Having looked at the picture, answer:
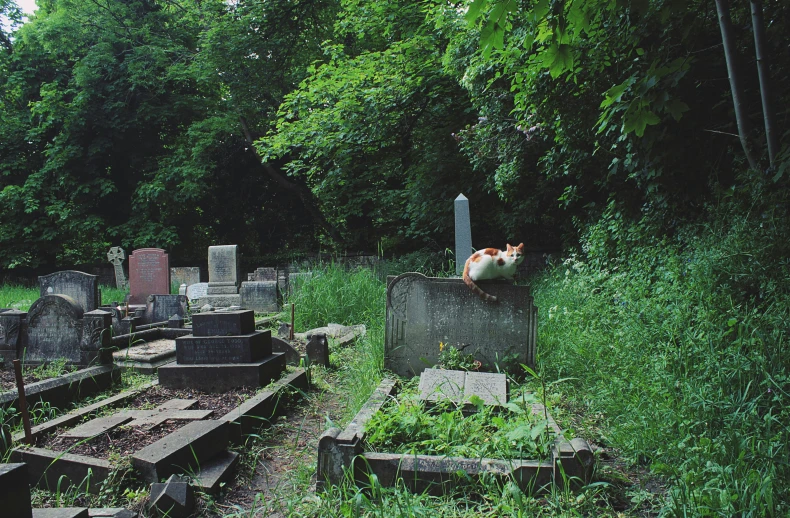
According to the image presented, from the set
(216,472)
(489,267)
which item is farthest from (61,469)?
(489,267)

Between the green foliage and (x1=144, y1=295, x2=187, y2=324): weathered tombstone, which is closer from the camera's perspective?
the green foliage

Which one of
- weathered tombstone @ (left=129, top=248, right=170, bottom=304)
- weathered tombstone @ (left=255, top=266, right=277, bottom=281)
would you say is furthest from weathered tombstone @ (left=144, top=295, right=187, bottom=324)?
weathered tombstone @ (left=255, top=266, right=277, bottom=281)

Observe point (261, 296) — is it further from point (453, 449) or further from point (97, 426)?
point (453, 449)

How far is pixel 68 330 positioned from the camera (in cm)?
572

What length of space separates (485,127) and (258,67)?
31.4 feet

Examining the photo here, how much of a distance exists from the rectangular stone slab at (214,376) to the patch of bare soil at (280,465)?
504 millimetres

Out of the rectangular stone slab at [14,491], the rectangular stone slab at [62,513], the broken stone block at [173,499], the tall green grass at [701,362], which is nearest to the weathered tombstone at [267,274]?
the tall green grass at [701,362]

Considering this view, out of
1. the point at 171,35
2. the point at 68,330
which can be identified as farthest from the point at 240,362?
the point at 171,35

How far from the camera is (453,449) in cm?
293

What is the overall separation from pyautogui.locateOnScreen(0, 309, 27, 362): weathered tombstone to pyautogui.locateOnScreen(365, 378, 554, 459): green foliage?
16.3ft

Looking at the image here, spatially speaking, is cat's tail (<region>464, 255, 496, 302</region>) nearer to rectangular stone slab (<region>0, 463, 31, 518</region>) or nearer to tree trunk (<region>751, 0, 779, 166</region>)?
tree trunk (<region>751, 0, 779, 166</region>)

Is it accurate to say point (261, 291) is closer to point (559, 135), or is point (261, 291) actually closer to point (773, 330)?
point (559, 135)

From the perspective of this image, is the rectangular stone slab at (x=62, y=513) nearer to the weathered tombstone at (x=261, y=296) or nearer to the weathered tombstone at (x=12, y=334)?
the weathered tombstone at (x=12, y=334)

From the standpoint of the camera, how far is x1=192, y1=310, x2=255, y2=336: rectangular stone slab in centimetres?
520
